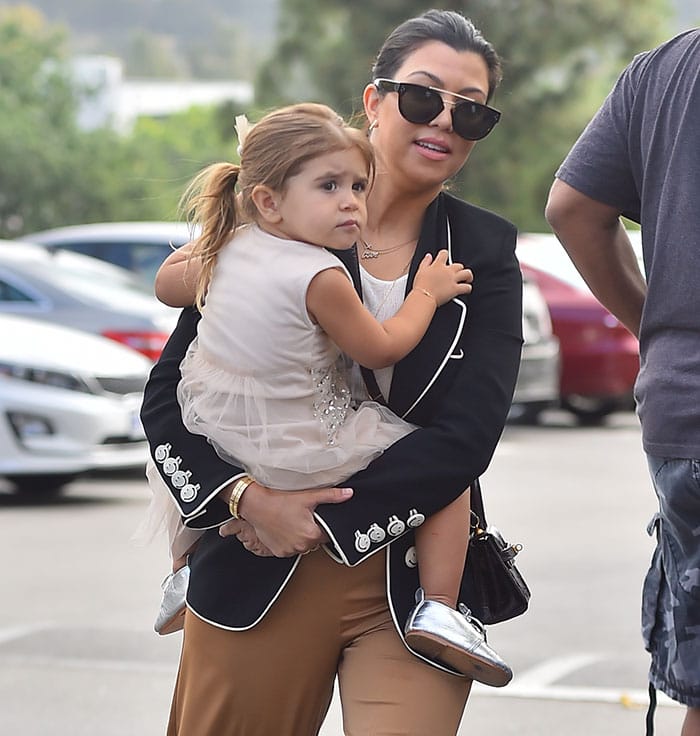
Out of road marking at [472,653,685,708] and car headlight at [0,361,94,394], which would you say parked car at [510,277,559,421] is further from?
road marking at [472,653,685,708]

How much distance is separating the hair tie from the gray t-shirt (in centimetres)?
67

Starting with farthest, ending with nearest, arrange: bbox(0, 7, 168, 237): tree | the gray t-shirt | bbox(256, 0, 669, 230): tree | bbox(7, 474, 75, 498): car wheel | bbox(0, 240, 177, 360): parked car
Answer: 1. bbox(0, 7, 168, 237): tree
2. bbox(256, 0, 669, 230): tree
3. bbox(0, 240, 177, 360): parked car
4. bbox(7, 474, 75, 498): car wheel
5. the gray t-shirt

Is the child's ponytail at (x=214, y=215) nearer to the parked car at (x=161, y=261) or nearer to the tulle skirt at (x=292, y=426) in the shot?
the tulle skirt at (x=292, y=426)

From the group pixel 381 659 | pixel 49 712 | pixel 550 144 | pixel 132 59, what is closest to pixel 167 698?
pixel 49 712

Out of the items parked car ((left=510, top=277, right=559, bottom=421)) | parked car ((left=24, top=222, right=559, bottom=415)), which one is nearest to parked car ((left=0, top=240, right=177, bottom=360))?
parked car ((left=24, top=222, right=559, bottom=415))

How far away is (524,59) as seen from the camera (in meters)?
32.6

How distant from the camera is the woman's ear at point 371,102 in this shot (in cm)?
327

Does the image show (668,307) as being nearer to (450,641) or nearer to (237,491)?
(450,641)

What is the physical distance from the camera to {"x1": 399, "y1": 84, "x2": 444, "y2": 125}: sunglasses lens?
3.14m

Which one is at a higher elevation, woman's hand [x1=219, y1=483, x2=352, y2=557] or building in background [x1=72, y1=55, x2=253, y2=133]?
woman's hand [x1=219, y1=483, x2=352, y2=557]

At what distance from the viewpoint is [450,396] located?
3.04 m

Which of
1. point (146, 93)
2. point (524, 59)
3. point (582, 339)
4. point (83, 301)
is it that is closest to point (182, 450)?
point (83, 301)

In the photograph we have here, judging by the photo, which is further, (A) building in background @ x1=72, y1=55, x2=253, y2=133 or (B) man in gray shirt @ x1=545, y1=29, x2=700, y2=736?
(A) building in background @ x1=72, y1=55, x2=253, y2=133

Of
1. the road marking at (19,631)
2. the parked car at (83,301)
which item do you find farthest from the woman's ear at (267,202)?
the parked car at (83,301)
